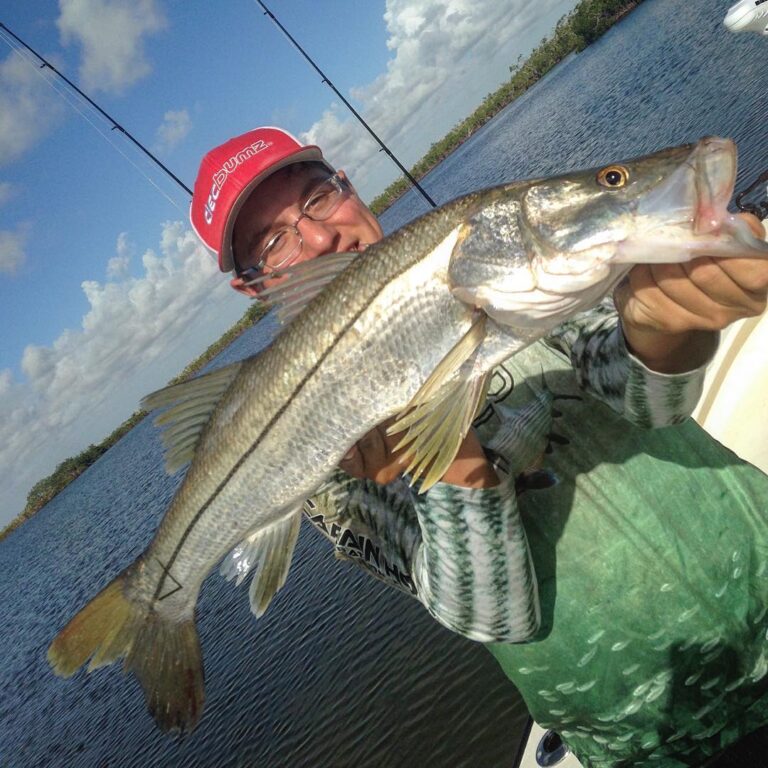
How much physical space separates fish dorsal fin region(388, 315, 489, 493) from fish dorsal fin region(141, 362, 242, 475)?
1.14m

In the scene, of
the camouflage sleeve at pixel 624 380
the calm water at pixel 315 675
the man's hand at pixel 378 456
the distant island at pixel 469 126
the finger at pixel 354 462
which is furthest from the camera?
the distant island at pixel 469 126

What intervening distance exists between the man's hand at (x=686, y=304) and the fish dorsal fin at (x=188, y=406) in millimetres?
1932

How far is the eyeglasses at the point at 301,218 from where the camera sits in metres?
3.49

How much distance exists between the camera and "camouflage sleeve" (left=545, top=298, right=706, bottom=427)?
229cm

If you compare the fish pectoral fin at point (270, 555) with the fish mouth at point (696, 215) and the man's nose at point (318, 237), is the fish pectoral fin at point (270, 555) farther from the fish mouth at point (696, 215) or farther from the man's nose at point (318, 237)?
the fish mouth at point (696, 215)

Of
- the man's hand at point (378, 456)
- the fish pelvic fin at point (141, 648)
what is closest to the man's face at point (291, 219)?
the man's hand at point (378, 456)

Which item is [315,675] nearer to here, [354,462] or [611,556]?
[354,462]

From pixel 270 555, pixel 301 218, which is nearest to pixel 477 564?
pixel 270 555

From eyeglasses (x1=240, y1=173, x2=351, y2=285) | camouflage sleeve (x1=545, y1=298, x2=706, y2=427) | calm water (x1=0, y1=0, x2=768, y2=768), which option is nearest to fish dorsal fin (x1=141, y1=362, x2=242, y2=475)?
eyeglasses (x1=240, y1=173, x2=351, y2=285)

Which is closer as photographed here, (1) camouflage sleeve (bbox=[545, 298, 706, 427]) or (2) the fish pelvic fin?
(1) camouflage sleeve (bbox=[545, 298, 706, 427])

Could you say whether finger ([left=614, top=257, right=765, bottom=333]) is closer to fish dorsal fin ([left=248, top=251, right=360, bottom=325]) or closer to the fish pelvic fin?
fish dorsal fin ([left=248, top=251, right=360, bottom=325])

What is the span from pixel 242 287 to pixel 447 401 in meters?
1.70

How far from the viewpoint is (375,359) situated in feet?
8.71

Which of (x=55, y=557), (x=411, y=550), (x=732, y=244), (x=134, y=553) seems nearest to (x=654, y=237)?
(x=732, y=244)
